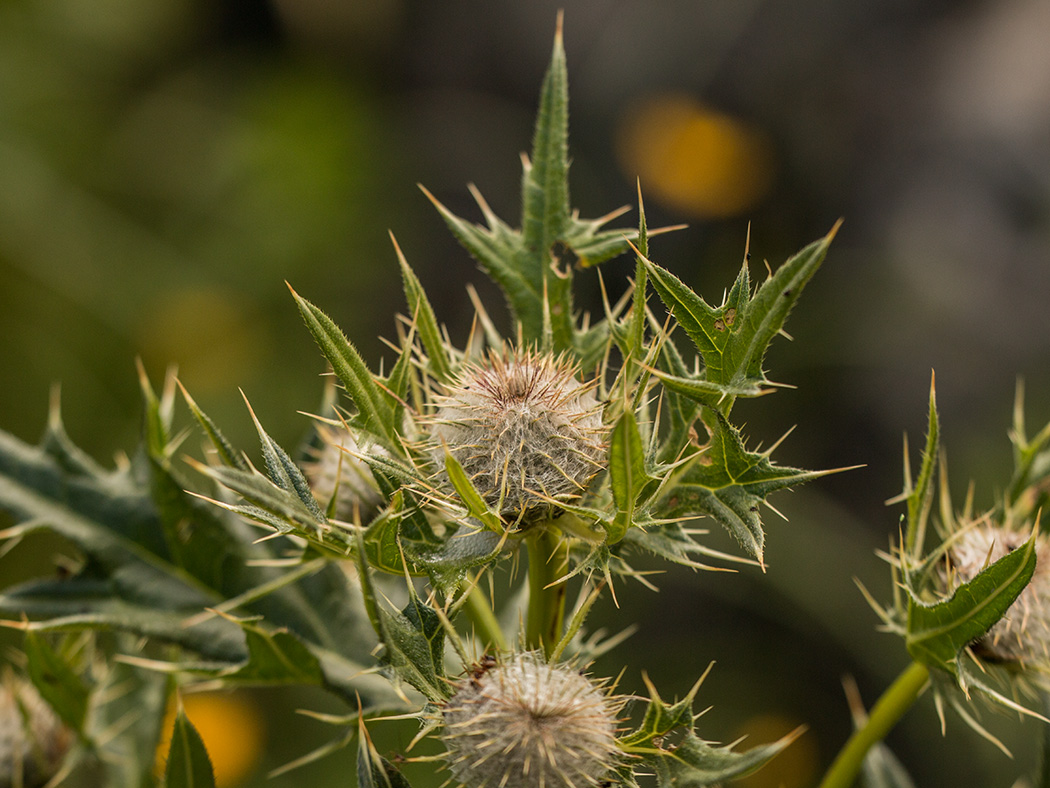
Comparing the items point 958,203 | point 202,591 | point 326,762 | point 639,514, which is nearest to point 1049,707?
point 639,514

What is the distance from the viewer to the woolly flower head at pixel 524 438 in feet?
5.27

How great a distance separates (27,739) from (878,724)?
6.96 ft

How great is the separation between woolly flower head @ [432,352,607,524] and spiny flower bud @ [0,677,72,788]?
4.71ft

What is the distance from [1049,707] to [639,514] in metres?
1.26

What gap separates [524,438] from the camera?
1.62 metres

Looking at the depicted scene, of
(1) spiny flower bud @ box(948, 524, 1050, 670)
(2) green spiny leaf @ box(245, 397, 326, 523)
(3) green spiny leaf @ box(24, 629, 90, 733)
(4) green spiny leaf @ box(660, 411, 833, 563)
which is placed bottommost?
(3) green spiny leaf @ box(24, 629, 90, 733)

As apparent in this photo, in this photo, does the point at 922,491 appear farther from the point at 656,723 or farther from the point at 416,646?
the point at 416,646

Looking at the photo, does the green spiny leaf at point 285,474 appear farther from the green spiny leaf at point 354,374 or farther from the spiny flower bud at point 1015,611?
the spiny flower bud at point 1015,611

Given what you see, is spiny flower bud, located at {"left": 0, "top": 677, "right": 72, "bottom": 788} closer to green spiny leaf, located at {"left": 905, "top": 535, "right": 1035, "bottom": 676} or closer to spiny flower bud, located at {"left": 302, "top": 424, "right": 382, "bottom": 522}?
spiny flower bud, located at {"left": 302, "top": 424, "right": 382, "bottom": 522}

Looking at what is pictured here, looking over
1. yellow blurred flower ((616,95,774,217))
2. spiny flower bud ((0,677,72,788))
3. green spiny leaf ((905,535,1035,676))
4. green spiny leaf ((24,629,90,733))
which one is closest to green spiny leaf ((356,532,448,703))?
green spiny leaf ((905,535,1035,676))

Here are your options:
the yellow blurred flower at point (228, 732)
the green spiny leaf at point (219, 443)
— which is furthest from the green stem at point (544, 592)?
the yellow blurred flower at point (228, 732)

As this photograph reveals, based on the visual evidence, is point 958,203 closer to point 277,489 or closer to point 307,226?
point 307,226

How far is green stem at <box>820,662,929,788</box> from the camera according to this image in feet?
6.22

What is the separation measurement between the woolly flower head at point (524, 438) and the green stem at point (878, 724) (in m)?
0.90
